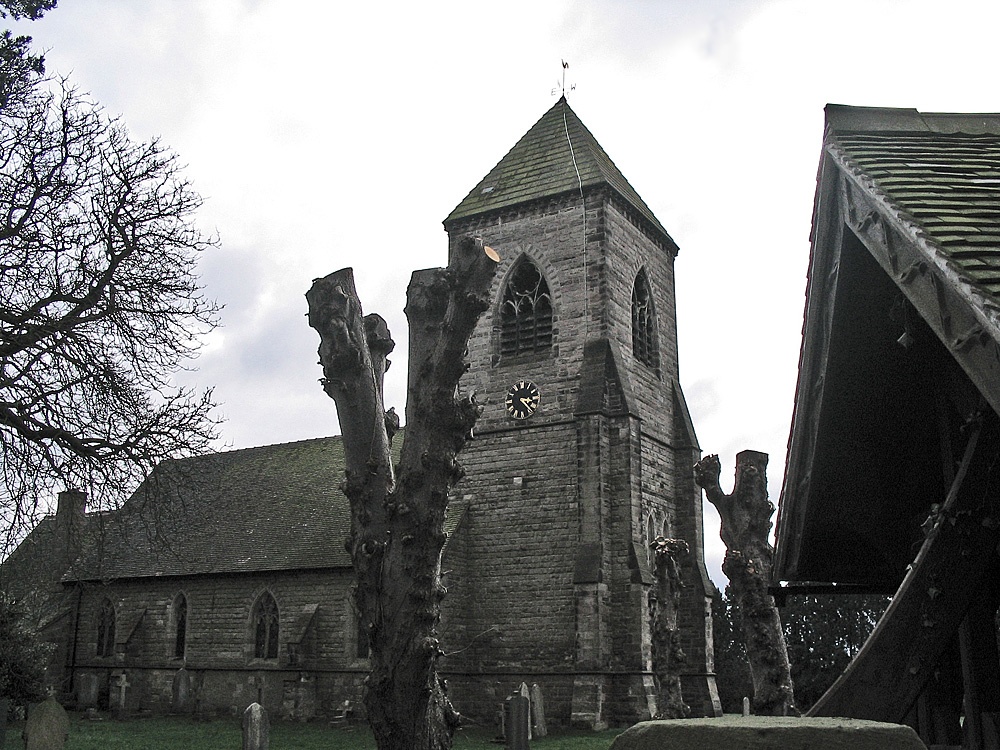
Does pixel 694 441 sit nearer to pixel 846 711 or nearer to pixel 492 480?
Result: pixel 492 480

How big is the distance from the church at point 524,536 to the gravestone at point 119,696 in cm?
14

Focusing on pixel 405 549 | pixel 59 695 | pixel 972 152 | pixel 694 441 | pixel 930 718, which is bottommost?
pixel 59 695

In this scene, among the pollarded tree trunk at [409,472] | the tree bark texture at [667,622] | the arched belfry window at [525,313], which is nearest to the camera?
the pollarded tree trunk at [409,472]

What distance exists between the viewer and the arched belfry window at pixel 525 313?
89.8 feet

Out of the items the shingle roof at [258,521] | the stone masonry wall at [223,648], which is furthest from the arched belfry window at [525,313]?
the stone masonry wall at [223,648]

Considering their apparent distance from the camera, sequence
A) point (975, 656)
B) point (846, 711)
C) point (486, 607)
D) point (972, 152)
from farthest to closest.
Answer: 1. point (486, 607)
2. point (972, 152)
3. point (975, 656)
4. point (846, 711)

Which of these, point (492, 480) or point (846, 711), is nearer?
point (846, 711)

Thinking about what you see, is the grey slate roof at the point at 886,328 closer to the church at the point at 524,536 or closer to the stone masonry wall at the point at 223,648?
the church at the point at 524,536

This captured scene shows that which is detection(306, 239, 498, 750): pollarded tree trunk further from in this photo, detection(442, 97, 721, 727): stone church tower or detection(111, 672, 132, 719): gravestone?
detection(111, 672, 132, 719): gravestone

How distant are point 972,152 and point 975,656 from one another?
93.5 inches

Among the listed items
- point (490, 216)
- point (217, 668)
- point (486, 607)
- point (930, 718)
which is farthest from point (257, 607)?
point (930, 718)

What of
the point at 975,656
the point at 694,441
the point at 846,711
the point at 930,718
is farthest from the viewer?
the point at 694,441

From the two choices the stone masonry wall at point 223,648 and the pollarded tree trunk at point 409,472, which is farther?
the stone masonry wall at point 223,648

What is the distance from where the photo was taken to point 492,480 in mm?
26516
